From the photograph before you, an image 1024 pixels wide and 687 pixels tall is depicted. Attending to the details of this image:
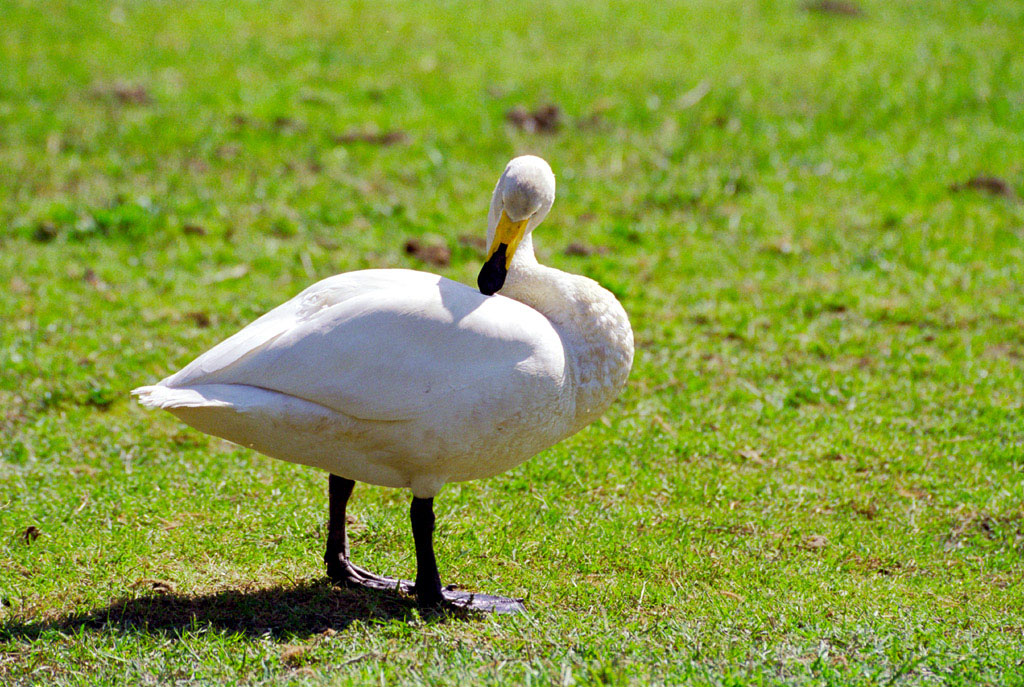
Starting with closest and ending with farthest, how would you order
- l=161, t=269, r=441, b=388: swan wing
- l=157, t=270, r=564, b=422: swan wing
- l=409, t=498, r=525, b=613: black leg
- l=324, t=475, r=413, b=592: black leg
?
l=157, t=270, r=564, b=422: swan wing
l=161, t=269, r=441, b=388: swan wing
l=409, t=498, r=525, b=613: black leg
l=324, t=475, r=413, b=592: black leg

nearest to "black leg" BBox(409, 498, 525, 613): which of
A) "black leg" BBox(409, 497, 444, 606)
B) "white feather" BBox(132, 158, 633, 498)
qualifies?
"black leg" BBox(409, 497, 444, 606)

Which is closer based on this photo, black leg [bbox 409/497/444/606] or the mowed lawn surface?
the mowed lawn surface

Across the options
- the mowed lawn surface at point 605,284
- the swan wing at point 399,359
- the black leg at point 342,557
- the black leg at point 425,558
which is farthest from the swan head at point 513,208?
the mowed lawn surface at point 605,284

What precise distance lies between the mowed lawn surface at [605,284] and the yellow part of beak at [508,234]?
4.37 feet

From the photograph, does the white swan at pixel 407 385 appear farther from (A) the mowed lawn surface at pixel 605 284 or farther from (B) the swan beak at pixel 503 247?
(A) the mowed lawn surface at pixel 605 284

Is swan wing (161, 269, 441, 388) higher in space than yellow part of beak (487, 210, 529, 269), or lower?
lower

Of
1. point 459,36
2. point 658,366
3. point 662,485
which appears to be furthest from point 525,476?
point 459,36

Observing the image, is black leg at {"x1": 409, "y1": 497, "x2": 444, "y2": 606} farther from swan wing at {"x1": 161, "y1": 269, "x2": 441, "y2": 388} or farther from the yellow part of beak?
the yellow part of beak

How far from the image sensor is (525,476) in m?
5.62

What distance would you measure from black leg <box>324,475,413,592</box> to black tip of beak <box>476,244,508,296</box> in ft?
3.26

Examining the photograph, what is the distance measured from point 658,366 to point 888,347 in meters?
1.56

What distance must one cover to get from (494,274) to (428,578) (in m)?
1.27

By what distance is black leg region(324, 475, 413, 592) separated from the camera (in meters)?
4.48

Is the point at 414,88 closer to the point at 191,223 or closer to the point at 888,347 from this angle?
the point at 191,223
